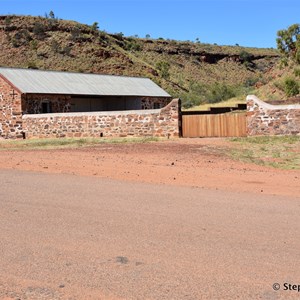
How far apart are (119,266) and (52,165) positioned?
9927 millimetres

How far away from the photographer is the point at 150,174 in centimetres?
1292

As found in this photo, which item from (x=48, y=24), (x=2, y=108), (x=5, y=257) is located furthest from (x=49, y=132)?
(x=48, y=24)

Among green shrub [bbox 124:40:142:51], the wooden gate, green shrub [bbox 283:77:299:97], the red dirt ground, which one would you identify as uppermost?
green shrub [bbox 124:40:142:51]

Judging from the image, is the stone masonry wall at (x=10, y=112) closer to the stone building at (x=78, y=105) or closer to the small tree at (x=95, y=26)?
the stone building at (x=78, y=105)

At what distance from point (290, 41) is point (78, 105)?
20.0 meters

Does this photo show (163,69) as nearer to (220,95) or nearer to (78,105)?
(220,95)

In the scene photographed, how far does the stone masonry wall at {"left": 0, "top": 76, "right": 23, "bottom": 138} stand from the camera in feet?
108

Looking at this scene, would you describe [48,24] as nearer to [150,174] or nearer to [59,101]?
[59,101]

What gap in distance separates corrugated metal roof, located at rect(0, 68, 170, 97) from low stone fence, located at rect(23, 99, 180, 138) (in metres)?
4.62

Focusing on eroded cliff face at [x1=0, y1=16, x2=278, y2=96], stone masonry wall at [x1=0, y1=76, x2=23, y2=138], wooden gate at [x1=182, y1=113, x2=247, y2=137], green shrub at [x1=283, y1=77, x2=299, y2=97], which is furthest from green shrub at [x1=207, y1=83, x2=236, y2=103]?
wooden gate at [x1=182, y1=113, x2=247, y2=137]

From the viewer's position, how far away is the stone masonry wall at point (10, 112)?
3284 cm

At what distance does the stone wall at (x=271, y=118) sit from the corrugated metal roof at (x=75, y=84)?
15.8 metres

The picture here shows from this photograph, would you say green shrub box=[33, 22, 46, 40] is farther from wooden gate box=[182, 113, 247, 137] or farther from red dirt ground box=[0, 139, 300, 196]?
red dirt ground box=[0, 139, 300, 196]

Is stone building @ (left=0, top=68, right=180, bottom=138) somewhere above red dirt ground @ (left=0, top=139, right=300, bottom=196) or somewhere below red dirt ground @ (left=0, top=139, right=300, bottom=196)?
above
